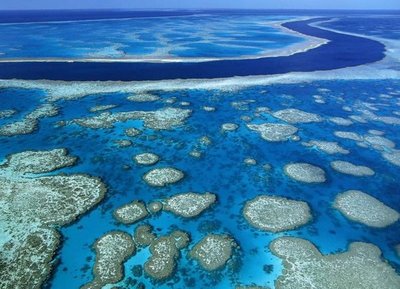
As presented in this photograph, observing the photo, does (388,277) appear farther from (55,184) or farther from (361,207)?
(55,184)

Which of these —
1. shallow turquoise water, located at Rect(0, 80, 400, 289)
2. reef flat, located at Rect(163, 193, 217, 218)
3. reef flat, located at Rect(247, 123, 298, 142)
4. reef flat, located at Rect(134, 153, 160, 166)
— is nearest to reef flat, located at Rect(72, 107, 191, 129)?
shallow turquoise water, located at Rect(0, 80, 400, 289)

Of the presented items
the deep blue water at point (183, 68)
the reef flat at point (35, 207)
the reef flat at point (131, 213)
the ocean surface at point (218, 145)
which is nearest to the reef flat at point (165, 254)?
the ocean surface at point (218, 145)

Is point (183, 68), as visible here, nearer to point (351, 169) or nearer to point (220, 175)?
point (220, 175)

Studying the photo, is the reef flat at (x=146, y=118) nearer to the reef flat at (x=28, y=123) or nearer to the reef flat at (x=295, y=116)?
the reef flat at (x=28, y=123)

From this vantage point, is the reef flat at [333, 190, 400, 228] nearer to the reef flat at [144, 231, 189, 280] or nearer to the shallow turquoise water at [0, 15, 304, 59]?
the reef flat at [144, 231, 189, 280]

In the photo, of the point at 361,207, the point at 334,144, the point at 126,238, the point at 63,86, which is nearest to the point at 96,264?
the point at 126,238

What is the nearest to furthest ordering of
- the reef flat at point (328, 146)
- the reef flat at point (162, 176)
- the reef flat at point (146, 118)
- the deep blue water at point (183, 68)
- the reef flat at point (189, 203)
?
the reef flat at point (189, 203), the reef flat at point (162, 176), the reef flat at point (328, 146), the reef flat at point (146, 118), the deep blue water at point (183, 68)
